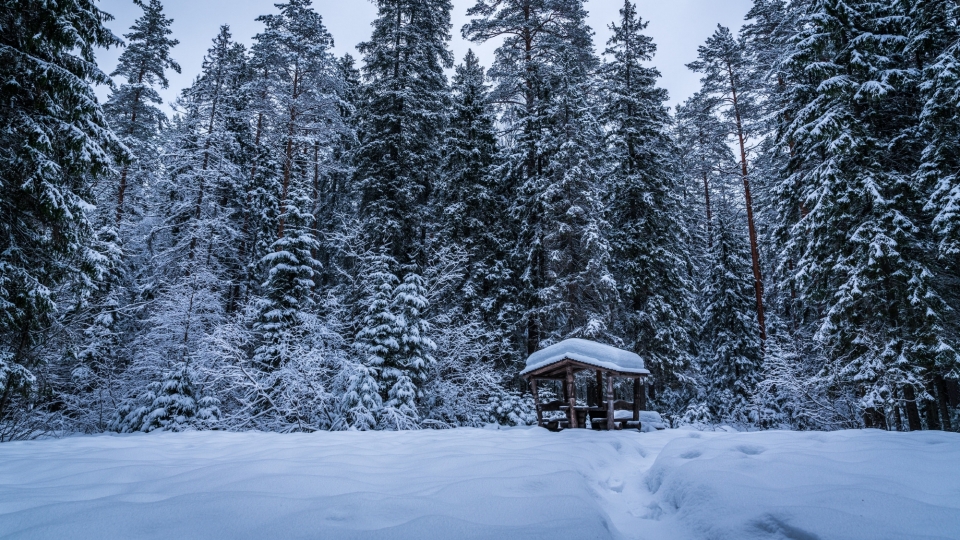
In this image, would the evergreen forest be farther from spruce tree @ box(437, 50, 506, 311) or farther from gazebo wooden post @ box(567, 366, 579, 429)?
gazebo wooden post @ box(567, 366, 579, 429)

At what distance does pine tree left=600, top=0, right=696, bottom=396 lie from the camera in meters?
17.2

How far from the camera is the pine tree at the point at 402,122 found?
18.0 meters

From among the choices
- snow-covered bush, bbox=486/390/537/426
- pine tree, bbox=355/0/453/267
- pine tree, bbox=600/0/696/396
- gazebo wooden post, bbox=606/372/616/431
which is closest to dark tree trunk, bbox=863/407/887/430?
pine tree, bbox=600/0/696/396

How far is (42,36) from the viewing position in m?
7.16

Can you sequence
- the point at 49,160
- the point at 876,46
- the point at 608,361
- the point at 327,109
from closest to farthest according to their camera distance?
the point at 49,160
the point at 608,361
the point at 876,46
the point at 327,109

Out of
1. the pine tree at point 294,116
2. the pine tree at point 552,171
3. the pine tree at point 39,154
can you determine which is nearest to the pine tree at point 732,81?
the pine tree at point 552,171

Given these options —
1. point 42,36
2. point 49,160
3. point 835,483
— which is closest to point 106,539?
point 835,483

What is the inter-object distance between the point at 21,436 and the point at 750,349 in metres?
25.1

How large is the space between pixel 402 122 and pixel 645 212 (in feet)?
36.5

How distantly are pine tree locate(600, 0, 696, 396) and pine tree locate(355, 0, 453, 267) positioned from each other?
26.1ft

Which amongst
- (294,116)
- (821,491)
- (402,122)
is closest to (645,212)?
(402,122)

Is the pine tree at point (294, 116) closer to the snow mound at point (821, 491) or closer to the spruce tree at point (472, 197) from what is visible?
the spruce tree at point (472, 197)

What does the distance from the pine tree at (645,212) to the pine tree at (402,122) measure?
7968mm

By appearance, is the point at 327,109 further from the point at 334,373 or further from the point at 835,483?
the point at 835,483
